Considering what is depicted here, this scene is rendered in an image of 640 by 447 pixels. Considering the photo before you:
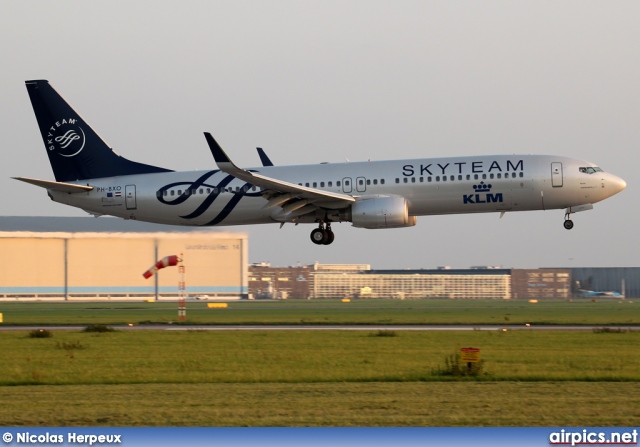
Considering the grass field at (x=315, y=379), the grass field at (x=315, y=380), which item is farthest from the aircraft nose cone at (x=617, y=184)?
the grass field at (x=315, y=380)

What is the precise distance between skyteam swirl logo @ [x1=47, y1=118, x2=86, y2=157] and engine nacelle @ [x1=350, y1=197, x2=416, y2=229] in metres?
16.4

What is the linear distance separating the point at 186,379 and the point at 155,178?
25.8 metres

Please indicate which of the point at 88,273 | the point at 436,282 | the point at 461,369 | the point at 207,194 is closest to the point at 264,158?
the point at 207,194

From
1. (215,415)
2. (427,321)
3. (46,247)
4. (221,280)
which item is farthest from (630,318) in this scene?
(46,247)

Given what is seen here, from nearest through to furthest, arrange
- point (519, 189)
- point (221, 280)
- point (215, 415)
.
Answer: point (215, 415) < point (519, 189) < point (221, 280)

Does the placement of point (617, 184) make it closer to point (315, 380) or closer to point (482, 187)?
point (482, 187)

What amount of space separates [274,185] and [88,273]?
67775 millimetres

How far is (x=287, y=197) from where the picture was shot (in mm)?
47938

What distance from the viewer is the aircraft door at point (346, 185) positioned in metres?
48.1

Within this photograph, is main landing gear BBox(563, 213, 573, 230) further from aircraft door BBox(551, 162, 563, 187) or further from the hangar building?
the hangar building

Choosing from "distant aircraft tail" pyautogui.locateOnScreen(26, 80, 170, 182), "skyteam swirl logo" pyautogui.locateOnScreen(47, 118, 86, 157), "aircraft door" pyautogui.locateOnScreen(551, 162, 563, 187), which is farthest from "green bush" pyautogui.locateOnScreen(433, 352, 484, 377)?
"skyteam swirl logo" pyautogui.locateOnScreen(47, 118, 86, 157)

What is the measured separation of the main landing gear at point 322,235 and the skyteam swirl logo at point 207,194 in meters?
3.44

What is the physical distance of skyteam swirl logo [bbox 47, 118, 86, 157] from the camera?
5328 cm

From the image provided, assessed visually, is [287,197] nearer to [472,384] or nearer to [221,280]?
[472,384]
